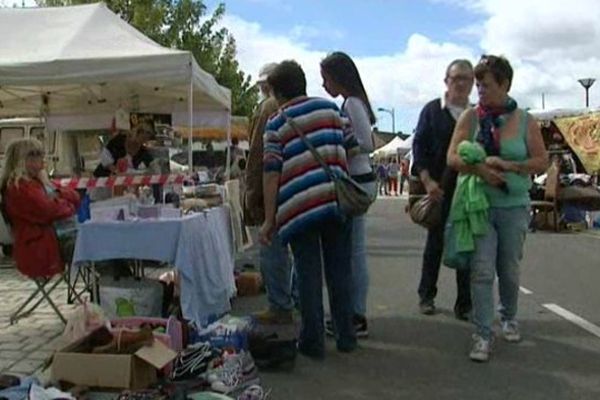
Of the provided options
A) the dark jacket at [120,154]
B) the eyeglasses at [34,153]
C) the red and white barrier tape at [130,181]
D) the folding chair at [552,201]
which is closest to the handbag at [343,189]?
the eyeglasses at [34,153]

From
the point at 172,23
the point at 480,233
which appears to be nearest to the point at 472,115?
the point at 480,233

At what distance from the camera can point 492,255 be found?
5051mm

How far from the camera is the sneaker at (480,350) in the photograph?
488 cm

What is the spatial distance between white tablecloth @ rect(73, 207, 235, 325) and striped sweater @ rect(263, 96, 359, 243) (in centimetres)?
92

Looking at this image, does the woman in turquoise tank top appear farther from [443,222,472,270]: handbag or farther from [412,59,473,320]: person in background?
[412,59,473,320]: person in background

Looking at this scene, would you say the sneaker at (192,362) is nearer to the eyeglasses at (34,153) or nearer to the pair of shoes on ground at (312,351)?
the pair of shoes on ground at (312,351)

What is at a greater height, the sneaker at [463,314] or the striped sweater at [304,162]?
the striped sweater at [304,162]

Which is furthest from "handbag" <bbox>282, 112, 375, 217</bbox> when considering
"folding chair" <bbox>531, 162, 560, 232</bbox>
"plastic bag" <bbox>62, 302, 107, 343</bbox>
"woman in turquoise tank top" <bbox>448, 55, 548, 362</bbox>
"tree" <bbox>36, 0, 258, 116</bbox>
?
"tree" <bbox>36, 0, 258, 116</bbox>

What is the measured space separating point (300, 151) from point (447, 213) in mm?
1497

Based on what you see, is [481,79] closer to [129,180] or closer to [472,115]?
[472,115]

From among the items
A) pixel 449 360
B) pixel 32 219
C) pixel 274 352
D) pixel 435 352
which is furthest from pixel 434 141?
pixel 32 219

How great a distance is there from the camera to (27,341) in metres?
5.72

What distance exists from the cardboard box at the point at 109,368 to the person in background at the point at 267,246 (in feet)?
4.22

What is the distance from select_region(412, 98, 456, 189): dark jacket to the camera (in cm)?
580
